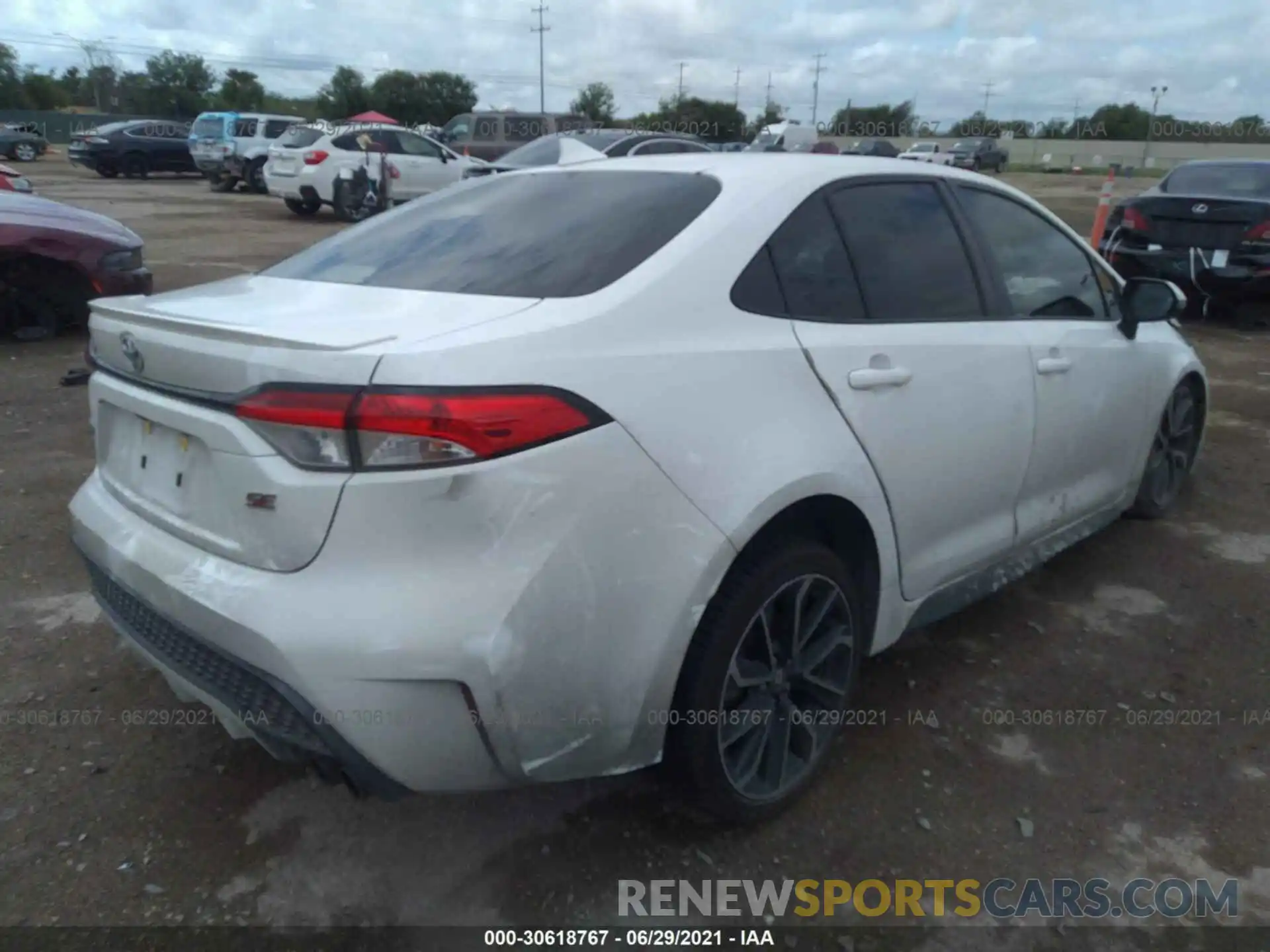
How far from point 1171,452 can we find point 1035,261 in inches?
62.4

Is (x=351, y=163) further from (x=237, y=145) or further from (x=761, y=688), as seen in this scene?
(x=761, y=688)

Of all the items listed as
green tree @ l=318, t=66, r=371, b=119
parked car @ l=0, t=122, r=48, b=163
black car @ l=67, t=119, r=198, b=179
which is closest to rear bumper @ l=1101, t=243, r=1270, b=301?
black car @ l=67, t=119, r=198, b=179

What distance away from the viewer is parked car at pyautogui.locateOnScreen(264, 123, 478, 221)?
16938 millimetres

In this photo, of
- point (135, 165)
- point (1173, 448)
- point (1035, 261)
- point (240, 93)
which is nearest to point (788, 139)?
point (135, 165)

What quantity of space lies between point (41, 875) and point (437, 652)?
51.2 inches

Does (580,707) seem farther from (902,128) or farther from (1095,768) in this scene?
(902,128)

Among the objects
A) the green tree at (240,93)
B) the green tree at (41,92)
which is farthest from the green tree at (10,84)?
the green tree at (240,93)

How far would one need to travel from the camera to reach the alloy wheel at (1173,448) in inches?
167

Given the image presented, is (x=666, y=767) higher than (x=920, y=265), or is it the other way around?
(x=920, y=265)

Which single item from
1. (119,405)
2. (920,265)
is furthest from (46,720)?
(920,265)

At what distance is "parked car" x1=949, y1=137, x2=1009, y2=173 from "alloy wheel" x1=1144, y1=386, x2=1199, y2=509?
127 feet

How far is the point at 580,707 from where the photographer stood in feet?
6.40

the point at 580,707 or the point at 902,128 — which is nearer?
the point at 580,707

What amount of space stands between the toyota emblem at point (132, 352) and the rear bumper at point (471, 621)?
1.44ft
